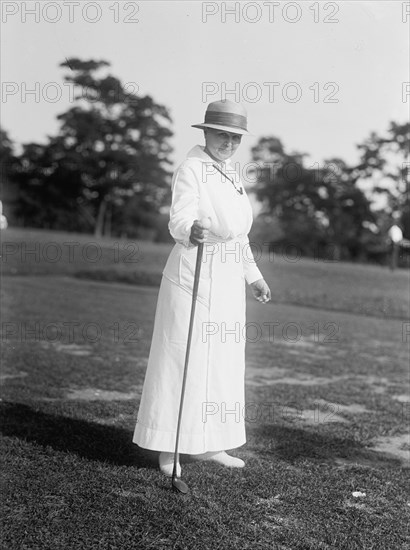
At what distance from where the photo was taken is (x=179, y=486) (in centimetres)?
444

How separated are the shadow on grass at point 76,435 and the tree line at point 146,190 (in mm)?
24831

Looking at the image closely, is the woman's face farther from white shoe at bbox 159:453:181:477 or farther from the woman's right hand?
white shoe at bbox 159:453:181:477

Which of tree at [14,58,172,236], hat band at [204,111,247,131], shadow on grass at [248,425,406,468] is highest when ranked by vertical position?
tree at [14,58,172,236]

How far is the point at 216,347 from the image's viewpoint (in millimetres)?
4820

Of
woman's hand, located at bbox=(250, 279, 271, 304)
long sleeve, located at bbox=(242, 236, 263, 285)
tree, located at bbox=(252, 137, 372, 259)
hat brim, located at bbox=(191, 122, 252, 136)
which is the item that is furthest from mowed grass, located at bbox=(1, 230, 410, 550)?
tree, located at bbox=(252, 137, 372, 259)

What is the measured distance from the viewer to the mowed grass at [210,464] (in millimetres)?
3938

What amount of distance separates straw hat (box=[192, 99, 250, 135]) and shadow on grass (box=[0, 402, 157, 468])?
7.32ft

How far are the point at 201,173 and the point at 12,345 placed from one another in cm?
606

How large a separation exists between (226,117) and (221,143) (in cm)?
19

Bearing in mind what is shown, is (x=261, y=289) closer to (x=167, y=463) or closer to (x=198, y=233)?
(x=198, y=233)

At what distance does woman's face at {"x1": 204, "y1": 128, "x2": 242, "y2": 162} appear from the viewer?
482 cm

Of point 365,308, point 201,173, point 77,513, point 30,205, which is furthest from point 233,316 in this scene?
point 30,205

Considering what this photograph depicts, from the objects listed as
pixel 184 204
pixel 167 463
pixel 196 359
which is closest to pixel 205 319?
pixel 196 359

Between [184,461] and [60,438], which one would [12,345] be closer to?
[60,438]
